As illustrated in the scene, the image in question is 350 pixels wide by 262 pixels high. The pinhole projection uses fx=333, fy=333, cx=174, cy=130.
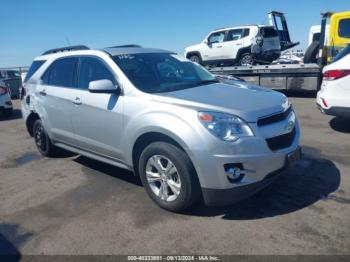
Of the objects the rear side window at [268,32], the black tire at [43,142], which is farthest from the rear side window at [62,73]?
the rear side window at [268,32]

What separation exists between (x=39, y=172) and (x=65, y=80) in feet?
4.98

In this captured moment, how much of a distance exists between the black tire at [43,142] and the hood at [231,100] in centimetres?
284

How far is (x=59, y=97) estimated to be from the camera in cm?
491

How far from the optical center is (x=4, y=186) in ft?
15.7

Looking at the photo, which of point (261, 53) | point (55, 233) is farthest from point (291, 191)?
point (261, 53)

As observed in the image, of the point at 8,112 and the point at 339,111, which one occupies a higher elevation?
the point at 339,111

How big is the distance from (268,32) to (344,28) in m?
4.46

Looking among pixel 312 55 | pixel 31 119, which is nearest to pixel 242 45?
pixel 312 55

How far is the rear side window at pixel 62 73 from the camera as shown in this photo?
4.82 m

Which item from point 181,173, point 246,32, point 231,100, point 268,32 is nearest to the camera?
point 181,173

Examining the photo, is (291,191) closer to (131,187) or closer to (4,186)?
(131,187)

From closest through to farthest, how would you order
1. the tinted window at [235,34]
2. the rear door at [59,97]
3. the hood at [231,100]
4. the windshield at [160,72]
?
1. the hood at [231,100]
2. the windshield at [160,72]
3. the rear door at [59,97]
4. the tinted window at [235,34]

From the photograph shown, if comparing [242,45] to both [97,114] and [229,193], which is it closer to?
[97,114]

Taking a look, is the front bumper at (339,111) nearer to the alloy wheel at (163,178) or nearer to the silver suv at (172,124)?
the silver suv at (172,124)
